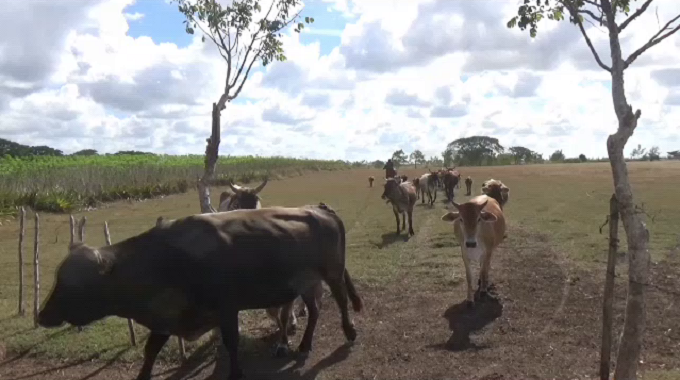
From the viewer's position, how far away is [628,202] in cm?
679

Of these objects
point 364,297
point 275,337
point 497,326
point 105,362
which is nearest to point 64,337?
point 105,362

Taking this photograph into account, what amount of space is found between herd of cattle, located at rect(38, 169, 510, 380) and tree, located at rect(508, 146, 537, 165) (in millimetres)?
103691

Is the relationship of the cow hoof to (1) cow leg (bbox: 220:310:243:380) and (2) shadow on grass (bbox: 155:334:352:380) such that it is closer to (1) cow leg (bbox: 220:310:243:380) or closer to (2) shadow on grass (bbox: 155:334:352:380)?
(2) shadow on grass (bbox: 155:334:352:380)

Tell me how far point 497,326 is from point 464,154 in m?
94.9

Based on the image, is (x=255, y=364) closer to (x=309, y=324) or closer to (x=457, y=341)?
(x=309, y=324)

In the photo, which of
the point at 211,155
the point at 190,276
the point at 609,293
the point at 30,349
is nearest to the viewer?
the point at 609,293

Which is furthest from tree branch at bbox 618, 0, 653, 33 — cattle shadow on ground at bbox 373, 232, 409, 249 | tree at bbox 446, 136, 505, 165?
tree at bbox 446, 136, 505, 165

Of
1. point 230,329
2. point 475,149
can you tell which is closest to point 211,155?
point 230,329

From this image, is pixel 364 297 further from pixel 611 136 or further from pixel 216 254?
pixel 611 136

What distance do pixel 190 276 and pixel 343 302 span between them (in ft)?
9.08

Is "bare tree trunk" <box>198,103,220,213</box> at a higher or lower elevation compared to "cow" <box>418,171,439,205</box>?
higher

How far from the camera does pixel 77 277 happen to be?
A: 23.9 ft

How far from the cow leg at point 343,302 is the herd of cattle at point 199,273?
24cm

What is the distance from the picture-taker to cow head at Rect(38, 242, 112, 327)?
7.25 meters
